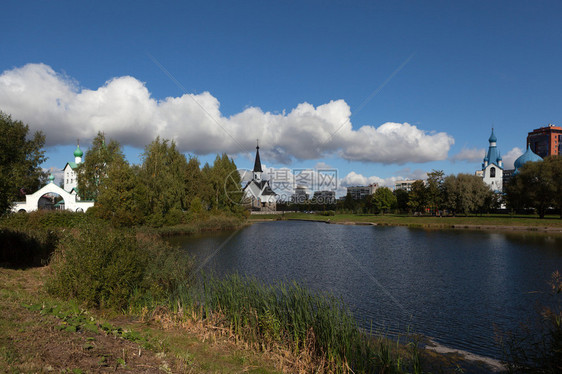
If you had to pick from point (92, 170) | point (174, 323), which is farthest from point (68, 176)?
point (174, 323)

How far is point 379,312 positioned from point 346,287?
11.7 ft

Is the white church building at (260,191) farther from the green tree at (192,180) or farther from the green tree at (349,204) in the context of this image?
the green tree at (192,180)

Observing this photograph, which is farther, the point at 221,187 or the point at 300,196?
the point at 300,196

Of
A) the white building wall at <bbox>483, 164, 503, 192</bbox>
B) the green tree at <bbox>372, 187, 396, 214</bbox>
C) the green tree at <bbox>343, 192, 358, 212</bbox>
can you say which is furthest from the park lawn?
the green tree at <bbox>343, 192, 358, 212</bbox>

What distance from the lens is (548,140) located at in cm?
15312

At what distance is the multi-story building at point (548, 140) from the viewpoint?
151375mm

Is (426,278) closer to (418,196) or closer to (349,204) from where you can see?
(418,196)

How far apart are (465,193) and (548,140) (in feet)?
417

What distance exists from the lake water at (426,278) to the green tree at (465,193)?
27553 mm

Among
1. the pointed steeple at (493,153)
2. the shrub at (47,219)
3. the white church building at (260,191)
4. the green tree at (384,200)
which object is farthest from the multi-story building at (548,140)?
the shrub at (47,219)

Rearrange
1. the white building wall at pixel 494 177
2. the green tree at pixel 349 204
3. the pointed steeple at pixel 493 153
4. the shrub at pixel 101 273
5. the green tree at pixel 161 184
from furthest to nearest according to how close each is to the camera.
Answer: the green tree at pixel 349 204, the pointed steeple at pixel 493 153, the white building wall at pixel 494 177, the green tree at pixel 161 184, the shrub at pixel 101 273

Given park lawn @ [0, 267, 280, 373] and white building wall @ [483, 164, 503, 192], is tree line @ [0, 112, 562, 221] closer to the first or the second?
park lawn @ [0, 267, 280, 373]

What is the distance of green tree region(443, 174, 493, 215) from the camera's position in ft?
198

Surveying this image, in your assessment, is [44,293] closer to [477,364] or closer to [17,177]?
[17,177]
